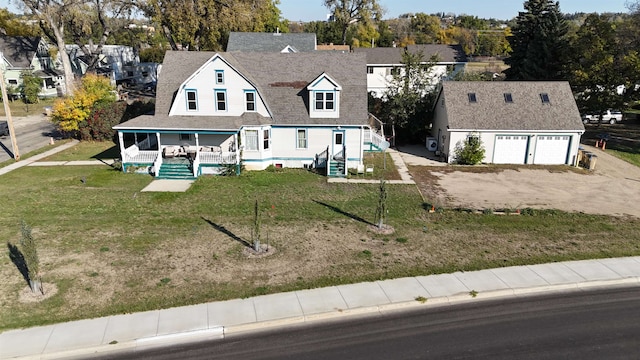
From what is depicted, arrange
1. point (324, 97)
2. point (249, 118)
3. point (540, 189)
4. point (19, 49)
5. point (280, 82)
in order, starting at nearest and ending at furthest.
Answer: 1. point (540, 189)
2. point (249, 118)
3. point (324, 97)
4. point (280, 82)
5. point (19, 49)

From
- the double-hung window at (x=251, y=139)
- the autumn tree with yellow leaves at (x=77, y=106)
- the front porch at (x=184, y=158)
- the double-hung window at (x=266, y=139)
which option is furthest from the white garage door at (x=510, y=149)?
the autumn tree with yellow leaves at (x=77, y=106)

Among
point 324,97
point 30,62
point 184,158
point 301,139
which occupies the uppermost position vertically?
point 30,62

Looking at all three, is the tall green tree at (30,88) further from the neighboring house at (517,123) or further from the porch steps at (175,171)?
the neighboring house at (517,123)

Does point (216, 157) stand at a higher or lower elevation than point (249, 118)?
lower

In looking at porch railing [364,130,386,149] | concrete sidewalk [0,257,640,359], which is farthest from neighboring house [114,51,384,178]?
concrete sidewalk [0,257,640,359]

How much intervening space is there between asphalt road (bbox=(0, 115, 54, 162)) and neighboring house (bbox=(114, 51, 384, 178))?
11.4m

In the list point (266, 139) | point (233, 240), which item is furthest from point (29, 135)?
point (233, 240)

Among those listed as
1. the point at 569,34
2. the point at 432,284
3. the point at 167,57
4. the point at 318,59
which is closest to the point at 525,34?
the point at 569,34

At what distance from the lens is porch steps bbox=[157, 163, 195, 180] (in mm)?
26938

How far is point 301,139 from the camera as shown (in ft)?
95.6

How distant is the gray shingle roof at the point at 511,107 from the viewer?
Result: 30.4 metres

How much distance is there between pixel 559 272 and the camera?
15.5 m

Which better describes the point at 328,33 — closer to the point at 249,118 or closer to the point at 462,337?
the point at 249,118

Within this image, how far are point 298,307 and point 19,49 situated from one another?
65538 millimetres
